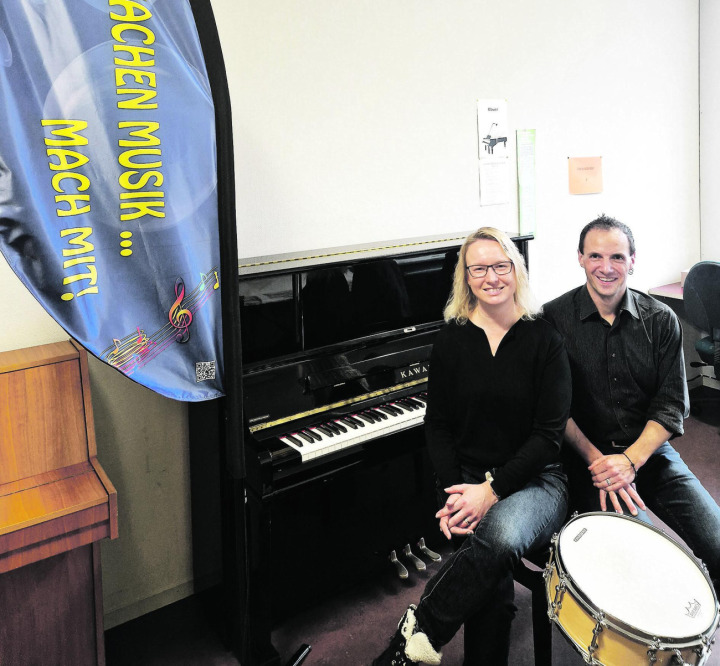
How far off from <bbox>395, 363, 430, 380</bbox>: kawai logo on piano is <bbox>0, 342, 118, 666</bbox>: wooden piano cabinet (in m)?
1.02

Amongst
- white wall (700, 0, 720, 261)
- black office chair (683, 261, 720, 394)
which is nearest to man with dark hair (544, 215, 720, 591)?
black office chair (683, 261, 720, 394)

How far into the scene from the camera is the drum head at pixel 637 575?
132cm

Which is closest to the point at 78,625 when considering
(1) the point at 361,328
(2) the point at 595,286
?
(1) the point at 361,328

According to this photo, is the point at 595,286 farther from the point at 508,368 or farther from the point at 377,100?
the point at 377,100

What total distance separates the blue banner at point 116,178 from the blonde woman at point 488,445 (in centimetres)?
73

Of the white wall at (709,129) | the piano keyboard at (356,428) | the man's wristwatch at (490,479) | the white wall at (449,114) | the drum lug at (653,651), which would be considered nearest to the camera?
the drum lug at (653,651)

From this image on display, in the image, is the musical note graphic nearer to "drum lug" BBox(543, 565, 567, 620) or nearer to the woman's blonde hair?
the woman's blonde hair

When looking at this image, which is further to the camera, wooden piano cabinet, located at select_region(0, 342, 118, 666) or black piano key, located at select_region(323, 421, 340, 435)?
black piano key, located at select_region(323, 421, 340, 435)

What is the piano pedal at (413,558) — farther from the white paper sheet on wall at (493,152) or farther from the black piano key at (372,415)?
the white paper sheet on wall at (493,152)

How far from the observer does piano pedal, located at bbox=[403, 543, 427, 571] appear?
2430 mm

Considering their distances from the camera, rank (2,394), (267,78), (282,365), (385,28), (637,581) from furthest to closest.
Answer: (385,28), (267,78), (282,365), (2,394), (637,581)

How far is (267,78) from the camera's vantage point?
7.70 feet

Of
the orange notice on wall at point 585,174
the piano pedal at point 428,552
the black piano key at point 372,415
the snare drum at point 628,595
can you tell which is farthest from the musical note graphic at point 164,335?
the orange notice on wall at point 585,174

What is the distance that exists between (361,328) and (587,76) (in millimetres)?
2100
